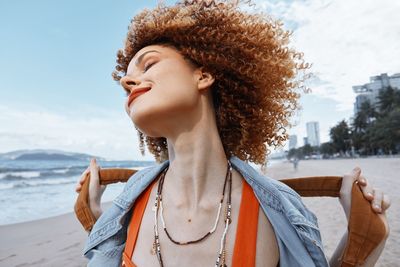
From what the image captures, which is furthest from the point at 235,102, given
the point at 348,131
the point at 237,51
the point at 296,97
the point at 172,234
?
the point at 348,131

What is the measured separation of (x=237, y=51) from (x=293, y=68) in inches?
14.5

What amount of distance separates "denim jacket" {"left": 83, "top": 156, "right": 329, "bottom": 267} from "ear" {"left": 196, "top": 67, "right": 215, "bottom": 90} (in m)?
0.40

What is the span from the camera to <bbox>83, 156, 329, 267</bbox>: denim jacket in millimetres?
1111

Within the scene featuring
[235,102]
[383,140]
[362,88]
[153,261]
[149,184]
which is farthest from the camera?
[362,88]

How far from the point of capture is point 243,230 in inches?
43.6

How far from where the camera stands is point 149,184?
145 cm

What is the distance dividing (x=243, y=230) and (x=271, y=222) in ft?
0.42

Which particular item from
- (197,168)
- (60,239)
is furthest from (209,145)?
(60,239)

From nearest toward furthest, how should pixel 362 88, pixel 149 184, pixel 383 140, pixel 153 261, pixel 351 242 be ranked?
pixel 351 242 < pixel 153 261 < pixel 149 184 < pixel 383 140 < pixel 362 88

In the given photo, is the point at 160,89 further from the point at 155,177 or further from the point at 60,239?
the point at 60,239

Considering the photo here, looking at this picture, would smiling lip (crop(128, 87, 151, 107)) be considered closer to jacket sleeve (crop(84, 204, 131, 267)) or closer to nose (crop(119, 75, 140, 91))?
nose (crop(119, 75, 140, 91))

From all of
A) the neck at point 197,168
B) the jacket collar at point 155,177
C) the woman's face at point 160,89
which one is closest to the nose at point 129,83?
the woman's face at point 160,89

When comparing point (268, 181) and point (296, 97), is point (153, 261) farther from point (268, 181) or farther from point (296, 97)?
point (296, 97)

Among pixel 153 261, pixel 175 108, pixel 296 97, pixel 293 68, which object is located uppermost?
pixel 293 68
